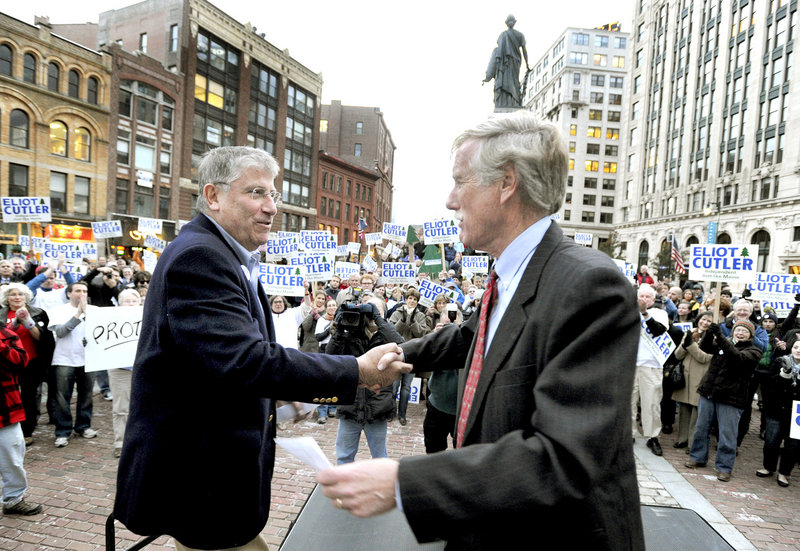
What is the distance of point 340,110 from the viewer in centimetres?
7250

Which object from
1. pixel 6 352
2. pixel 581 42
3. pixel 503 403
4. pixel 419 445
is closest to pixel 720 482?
pixel 419 445

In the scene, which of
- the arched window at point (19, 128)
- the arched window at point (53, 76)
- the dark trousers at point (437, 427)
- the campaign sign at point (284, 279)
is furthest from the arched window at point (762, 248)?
the arched window at point (19, 128)

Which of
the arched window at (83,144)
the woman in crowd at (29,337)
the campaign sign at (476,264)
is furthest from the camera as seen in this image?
the arched window at (83,144)

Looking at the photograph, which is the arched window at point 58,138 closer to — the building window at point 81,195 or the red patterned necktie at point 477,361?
the building window at point 81,195

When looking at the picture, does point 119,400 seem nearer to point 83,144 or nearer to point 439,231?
point 439,231

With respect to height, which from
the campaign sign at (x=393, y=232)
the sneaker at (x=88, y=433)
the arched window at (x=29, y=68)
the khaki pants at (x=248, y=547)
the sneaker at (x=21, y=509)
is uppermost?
the arched window at (x=29, y=68)

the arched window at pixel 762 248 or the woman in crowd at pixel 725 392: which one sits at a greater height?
the arched window at pixel 762 248

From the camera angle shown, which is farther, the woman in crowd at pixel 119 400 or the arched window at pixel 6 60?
the arched window at pixel 6 60

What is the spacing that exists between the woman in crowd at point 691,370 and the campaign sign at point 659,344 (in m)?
0.48

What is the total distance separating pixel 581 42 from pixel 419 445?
94251mm

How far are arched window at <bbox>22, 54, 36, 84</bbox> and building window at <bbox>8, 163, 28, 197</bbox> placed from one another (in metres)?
4.83

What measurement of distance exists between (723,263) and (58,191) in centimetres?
3344

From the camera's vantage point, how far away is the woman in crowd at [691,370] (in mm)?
7418

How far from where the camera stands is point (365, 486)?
1.19 metres
